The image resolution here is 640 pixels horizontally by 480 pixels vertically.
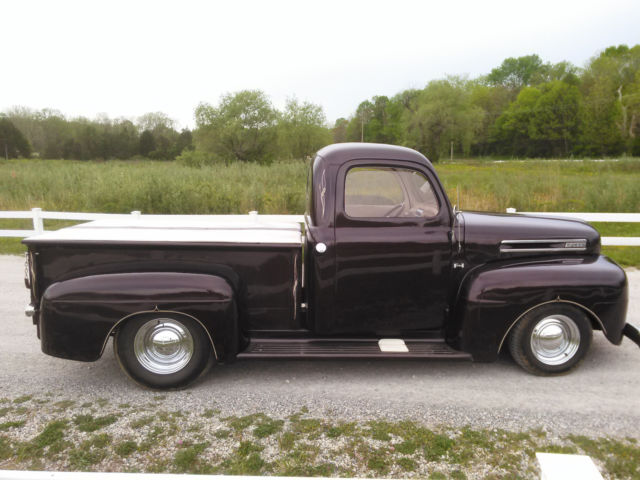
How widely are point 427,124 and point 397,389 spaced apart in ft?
226

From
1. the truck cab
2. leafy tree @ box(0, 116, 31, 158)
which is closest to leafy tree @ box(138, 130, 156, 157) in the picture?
leafy tree @ box(0, 116, 31, 158)

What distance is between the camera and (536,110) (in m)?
77.8

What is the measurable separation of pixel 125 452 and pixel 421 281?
257cm

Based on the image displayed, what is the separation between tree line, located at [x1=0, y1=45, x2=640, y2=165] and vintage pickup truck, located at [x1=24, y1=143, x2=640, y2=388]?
107 feet

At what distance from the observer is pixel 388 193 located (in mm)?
4645

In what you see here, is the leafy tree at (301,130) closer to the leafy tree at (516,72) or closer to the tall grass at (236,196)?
the tall grass at (236,196)

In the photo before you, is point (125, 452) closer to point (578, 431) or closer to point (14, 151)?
point (578, 431)

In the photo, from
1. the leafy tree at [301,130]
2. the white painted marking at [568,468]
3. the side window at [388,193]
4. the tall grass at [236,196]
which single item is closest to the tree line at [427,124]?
the leafy tree at [301,130]

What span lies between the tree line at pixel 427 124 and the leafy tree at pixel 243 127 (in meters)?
0.09

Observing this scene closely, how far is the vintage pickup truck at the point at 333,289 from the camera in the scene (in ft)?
12.4

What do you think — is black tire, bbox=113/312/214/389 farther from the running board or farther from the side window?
the side window

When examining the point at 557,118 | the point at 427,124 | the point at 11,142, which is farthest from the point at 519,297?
the point at 557,118

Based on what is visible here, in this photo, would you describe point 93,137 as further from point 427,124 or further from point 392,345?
point 392,345

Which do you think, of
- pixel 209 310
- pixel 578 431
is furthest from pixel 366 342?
pixel 578 431
